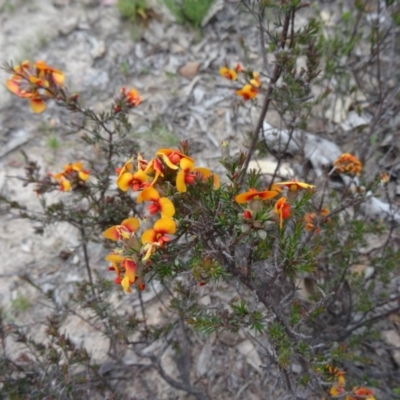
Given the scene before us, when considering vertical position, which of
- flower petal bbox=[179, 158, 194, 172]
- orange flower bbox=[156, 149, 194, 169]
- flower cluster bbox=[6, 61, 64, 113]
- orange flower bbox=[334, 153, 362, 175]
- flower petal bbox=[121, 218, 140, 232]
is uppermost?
flower cluster bbox=[6, 61, 64, 113]

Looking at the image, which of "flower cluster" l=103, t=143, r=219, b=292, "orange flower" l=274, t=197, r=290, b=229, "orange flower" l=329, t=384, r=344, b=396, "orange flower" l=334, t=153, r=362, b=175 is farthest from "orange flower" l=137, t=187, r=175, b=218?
"orange flower" l=334, t=153, r=362, b=175

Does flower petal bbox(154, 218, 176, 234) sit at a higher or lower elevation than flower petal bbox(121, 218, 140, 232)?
lower

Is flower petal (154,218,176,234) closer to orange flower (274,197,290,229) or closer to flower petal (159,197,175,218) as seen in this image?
flower petal (159,197,175,218)

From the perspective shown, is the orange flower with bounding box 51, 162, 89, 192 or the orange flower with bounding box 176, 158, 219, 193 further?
the orange flower with bounding box 51, 162, 89, 192

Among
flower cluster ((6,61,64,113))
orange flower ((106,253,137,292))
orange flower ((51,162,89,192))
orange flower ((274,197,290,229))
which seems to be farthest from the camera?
orange flower ((51,162,89,192))

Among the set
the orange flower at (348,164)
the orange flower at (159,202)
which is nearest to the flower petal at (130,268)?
the orange flower at (159,202)

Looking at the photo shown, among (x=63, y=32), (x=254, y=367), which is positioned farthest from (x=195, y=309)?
(x=63, y=32)

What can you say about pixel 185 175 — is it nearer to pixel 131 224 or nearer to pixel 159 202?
pixel 159 202

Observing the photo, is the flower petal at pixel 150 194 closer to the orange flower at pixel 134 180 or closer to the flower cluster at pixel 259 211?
the orange flower at pixel 134 180
